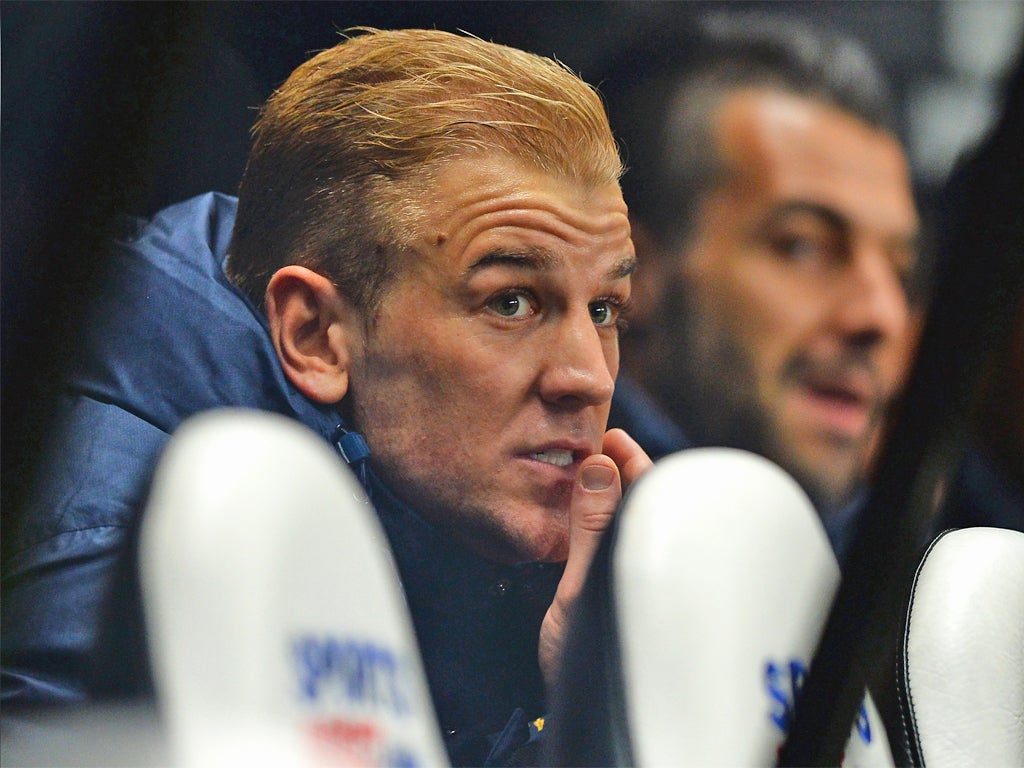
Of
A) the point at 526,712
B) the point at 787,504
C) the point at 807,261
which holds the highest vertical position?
the point at 807,261

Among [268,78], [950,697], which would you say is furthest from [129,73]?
[950,697]

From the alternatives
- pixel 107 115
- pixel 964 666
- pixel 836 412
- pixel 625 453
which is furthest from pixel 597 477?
pixel 107 115

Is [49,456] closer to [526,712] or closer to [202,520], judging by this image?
[202,520]

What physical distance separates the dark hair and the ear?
0.30 metres

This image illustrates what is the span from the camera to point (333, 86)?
106 centimetres

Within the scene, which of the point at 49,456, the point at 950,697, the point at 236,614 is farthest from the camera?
the point at 950,697

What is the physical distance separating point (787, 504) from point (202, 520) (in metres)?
0.59

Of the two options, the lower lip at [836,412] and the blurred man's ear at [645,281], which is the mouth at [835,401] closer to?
the lower lip at [836,412]

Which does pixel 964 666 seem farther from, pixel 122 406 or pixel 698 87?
pixel 122 406

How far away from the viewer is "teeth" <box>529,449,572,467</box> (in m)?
1.09

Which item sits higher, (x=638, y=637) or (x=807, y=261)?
(x=807, y=261)

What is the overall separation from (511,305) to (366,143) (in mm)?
190

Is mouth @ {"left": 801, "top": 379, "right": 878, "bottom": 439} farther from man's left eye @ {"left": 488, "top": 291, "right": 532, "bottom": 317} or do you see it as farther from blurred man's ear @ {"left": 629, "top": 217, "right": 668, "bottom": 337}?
man's left eye @ {"left": 488, "top": 291, "right": 532, "bottom": 317}

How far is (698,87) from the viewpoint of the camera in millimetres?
1178
